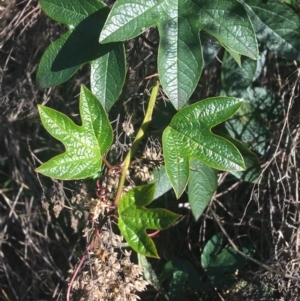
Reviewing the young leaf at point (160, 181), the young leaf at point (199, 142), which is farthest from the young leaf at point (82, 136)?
the young leaf at point (160, 181)

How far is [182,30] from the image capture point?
3.75ft

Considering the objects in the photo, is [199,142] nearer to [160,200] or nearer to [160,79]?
[160,79]

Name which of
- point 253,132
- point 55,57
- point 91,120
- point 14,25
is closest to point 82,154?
point 91,120

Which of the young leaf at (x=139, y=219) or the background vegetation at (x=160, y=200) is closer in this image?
the young leaf at (x=139, y=219)

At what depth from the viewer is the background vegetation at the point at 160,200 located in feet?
4.79

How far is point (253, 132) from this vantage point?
1.52m

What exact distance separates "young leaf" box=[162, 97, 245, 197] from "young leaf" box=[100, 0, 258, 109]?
0.16 ft

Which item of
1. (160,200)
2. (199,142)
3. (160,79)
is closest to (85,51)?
(160,79)

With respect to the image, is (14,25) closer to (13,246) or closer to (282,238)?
(13,246)

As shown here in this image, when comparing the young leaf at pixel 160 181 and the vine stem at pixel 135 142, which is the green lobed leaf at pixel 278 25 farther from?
the young leaf at pixel 160 181

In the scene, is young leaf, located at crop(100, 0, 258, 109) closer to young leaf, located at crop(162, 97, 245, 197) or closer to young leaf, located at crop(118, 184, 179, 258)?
young leaf, located at crop(162, 97, 245, 197)

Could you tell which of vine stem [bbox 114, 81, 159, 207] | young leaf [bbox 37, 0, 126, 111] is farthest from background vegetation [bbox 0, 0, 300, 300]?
young leaf [bbox 37, 0, 126, 111]

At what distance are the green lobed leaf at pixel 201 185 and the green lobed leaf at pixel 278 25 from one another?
12.2 inches

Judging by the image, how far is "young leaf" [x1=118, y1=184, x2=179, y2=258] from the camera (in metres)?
1.13
